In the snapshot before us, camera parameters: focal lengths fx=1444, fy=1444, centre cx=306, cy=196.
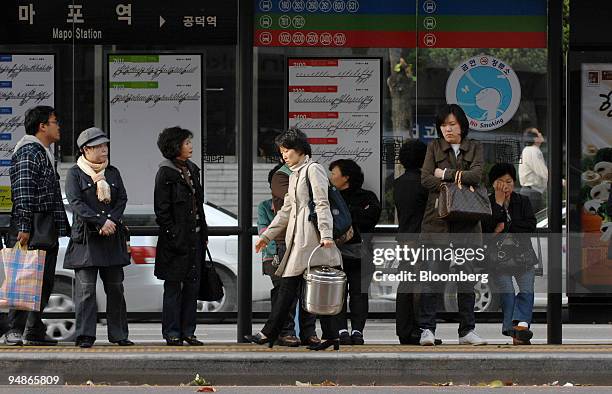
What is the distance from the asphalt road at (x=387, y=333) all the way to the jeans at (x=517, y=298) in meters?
0.23

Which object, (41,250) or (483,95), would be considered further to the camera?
(483,95)

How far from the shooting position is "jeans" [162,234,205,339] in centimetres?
1109

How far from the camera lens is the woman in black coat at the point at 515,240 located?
11859 millimetres

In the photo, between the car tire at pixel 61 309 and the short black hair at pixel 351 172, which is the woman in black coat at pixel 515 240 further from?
the car tire at pixel 61 309

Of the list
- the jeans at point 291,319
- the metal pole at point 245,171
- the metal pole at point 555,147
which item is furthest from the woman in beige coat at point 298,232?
the metal pole at point 555,147

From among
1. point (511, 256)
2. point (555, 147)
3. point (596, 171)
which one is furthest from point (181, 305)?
point (596, 171)

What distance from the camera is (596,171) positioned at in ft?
40.9

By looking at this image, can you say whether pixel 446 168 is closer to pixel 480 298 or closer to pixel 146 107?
pixel 480 298

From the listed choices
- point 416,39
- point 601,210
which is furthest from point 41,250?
point 601,210

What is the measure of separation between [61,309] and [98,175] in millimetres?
1866

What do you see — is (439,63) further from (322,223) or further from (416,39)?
(322,223)

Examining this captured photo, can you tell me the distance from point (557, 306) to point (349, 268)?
1.70 m

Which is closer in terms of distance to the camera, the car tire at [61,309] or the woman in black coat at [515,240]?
the woman in black coat at [515,240]

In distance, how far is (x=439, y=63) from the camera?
12359 mm
